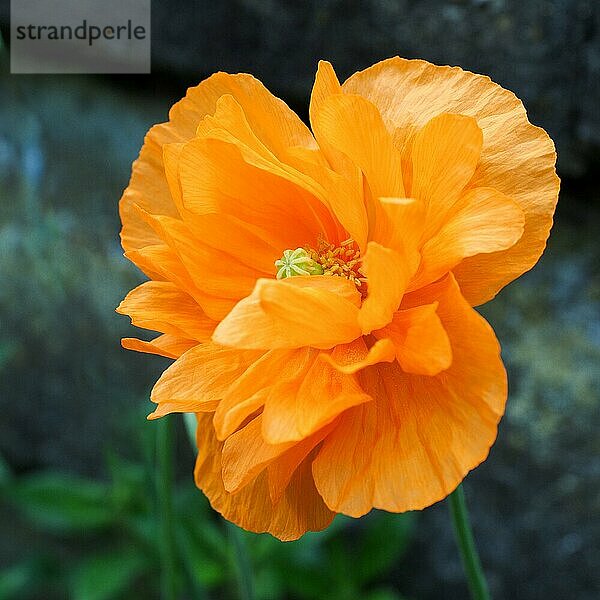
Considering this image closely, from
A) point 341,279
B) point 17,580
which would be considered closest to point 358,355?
point 341,279

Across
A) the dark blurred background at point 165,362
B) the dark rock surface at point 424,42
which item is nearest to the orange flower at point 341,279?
the dark blurred background at point 165,362

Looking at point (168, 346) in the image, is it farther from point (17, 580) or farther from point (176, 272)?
point (17, 580)

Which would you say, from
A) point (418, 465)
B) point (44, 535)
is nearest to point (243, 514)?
point (418, 465)

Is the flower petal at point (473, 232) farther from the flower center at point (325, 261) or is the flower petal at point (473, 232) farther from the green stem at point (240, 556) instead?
the green stem at point (240, 556)

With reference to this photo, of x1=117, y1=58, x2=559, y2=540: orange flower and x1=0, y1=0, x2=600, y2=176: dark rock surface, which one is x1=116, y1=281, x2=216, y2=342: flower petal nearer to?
x1=117, y1=58, x2=559, y2=540: orange flower

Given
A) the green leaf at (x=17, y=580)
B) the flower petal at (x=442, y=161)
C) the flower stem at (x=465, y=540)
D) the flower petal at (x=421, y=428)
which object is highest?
the flower petal at (x=442, y=161)

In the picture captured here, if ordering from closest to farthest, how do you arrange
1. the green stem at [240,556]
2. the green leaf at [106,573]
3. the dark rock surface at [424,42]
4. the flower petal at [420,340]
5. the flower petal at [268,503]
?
the flower petal at [420,340] < the flower petal at [268,503] < the green stem at [240,556] < the dark rock surface at [424,42] < the green leaf at [106,573]
